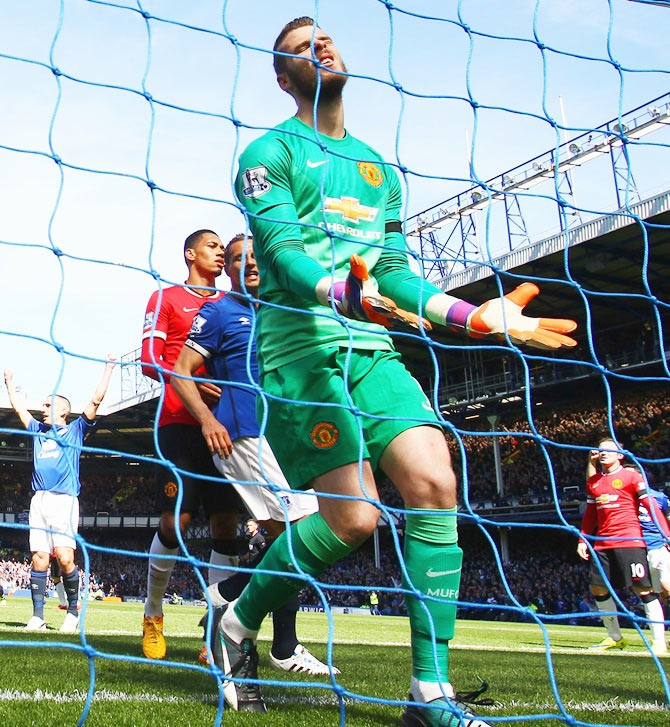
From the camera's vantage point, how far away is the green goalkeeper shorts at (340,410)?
249cm

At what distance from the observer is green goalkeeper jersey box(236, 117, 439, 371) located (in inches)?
102

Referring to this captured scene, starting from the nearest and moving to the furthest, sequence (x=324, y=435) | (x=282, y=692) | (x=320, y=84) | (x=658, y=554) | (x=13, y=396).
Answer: (x=324, y=435) → (x=320, y=84) → (x=282, y=692) → (x=13, y=396) → (x=658, y=554)

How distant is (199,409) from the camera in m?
3.72

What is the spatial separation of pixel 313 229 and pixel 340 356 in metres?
0.45

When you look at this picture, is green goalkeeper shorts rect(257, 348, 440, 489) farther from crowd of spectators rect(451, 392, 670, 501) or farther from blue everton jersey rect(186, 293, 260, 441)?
crowd of spectators rect(451, 392, 670, 501)

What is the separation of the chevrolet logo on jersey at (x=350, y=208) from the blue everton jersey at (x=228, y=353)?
1.23 m

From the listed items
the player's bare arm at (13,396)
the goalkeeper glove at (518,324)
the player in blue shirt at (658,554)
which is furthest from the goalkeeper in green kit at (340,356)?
the player in blue shirt at (658,554)

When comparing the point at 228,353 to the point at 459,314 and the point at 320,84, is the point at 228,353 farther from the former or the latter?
the point at 459,314

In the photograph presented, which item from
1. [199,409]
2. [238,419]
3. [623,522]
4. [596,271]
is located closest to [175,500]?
[238,419]

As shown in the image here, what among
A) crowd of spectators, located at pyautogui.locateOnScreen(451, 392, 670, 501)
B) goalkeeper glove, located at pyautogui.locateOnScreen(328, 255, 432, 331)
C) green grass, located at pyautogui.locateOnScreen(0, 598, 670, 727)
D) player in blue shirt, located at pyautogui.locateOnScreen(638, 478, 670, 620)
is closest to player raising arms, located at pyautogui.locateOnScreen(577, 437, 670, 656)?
player in blue shirt, located at pyautogui.locateOnScreen(638, 478, 670, 620)

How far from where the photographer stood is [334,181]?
9.26 feet

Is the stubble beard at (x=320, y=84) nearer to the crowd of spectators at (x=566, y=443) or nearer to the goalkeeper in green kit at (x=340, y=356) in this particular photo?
the goalkeeper in green kit at (x=340, y=356)

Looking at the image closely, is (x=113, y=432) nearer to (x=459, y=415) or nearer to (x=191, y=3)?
(x=459, y=415)

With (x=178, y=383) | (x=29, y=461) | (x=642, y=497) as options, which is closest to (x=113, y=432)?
(x=29, y=461)
